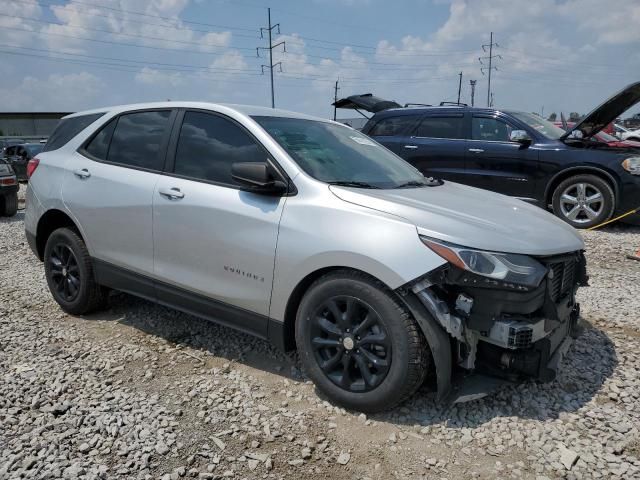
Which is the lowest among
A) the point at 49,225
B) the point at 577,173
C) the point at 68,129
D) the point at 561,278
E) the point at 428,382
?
the point at 428,382

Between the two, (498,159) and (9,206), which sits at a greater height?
(498,159)

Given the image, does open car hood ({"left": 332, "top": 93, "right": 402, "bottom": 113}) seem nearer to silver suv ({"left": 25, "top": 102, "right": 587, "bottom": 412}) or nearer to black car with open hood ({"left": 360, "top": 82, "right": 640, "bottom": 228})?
black car with open hood ({"left": 360, "top": 82, "right": 640, "bottom": 228})

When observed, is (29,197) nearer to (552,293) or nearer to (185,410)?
(185,410)

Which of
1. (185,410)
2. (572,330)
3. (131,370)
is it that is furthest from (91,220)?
(572,330)

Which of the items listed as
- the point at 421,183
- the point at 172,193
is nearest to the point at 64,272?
the point at 172,193

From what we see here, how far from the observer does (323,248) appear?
9.16 ft

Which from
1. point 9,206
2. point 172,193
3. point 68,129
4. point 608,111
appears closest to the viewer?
point 172,193

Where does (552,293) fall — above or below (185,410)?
above

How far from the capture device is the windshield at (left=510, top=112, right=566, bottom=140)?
7863mm

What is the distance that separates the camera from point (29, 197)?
14.8 ft

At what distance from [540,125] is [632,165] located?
59.1 inches

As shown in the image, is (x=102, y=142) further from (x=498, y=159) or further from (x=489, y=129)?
(x=489, y=129)

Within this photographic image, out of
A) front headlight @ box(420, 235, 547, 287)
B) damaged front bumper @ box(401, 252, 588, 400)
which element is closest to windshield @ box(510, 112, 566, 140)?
damaged front bumper @ box(401, 252, 588, 400)

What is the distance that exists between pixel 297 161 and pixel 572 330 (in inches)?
80.2
